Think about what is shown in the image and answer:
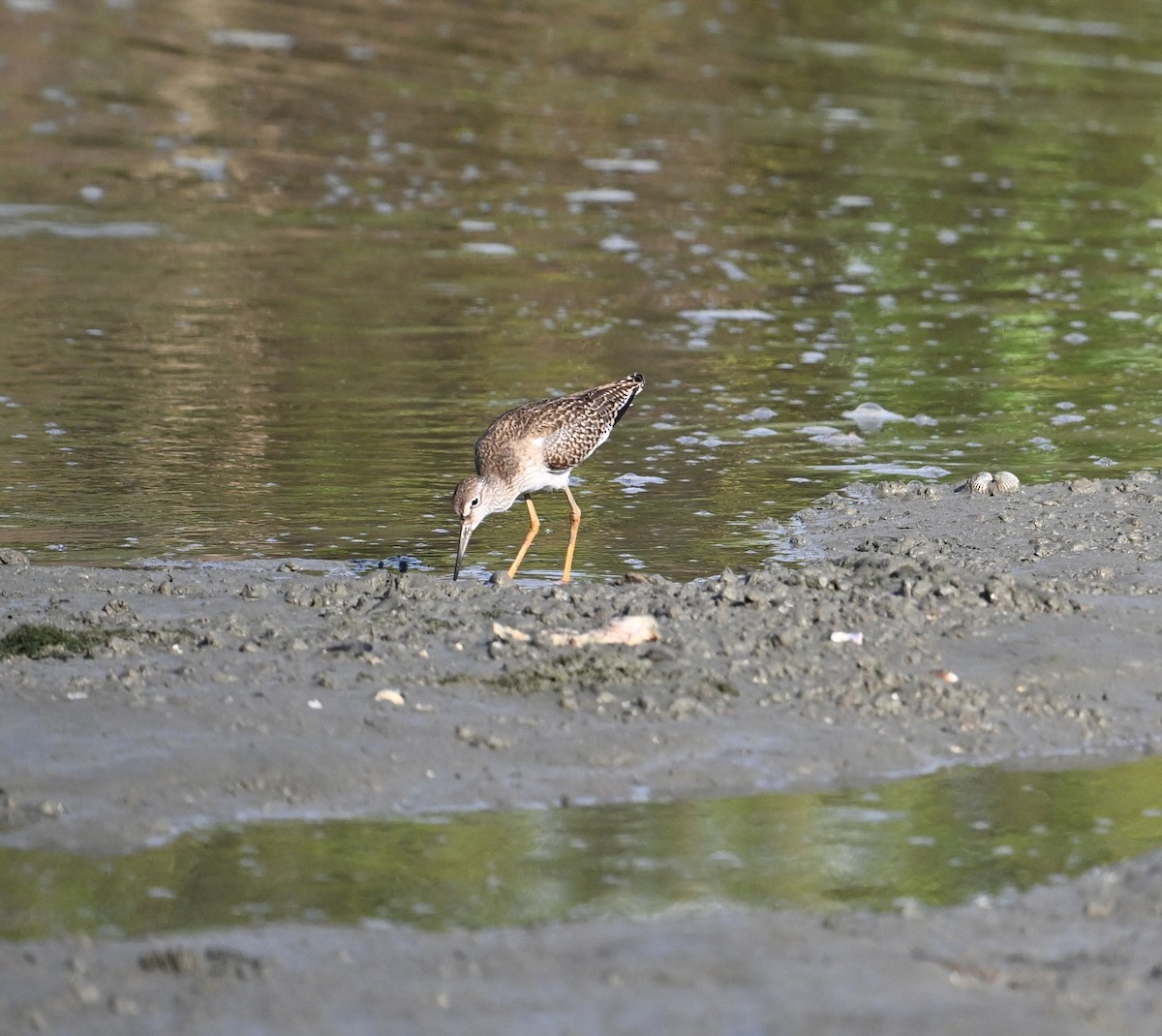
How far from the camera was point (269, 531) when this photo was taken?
8.91m

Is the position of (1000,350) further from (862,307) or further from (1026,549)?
(1026,549)

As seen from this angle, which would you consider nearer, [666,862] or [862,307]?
[666,862]

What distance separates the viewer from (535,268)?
14.8m

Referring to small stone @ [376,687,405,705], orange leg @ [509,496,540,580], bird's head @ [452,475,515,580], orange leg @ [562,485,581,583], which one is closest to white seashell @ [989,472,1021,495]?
orange leg @ [562,485,581,583]

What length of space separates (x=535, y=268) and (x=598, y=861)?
976cm

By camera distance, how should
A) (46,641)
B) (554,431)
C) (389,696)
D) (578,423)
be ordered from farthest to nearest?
1. (578,423)
2. (554,431)
3. (46,641)
4. (389,696)

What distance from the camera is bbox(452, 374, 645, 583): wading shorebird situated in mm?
8469

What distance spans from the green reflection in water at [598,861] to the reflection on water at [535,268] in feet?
9.23

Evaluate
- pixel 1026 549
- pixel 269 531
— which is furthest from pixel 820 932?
pixel 269 531

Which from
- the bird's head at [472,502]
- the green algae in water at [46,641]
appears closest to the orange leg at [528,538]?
the bird's head at [472,502]

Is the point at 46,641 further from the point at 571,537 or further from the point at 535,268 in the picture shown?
the point at 535,268

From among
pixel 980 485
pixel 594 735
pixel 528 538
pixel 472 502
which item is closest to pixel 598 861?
pixel 594 735

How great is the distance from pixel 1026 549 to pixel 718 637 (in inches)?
82.6

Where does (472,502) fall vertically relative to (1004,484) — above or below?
above
